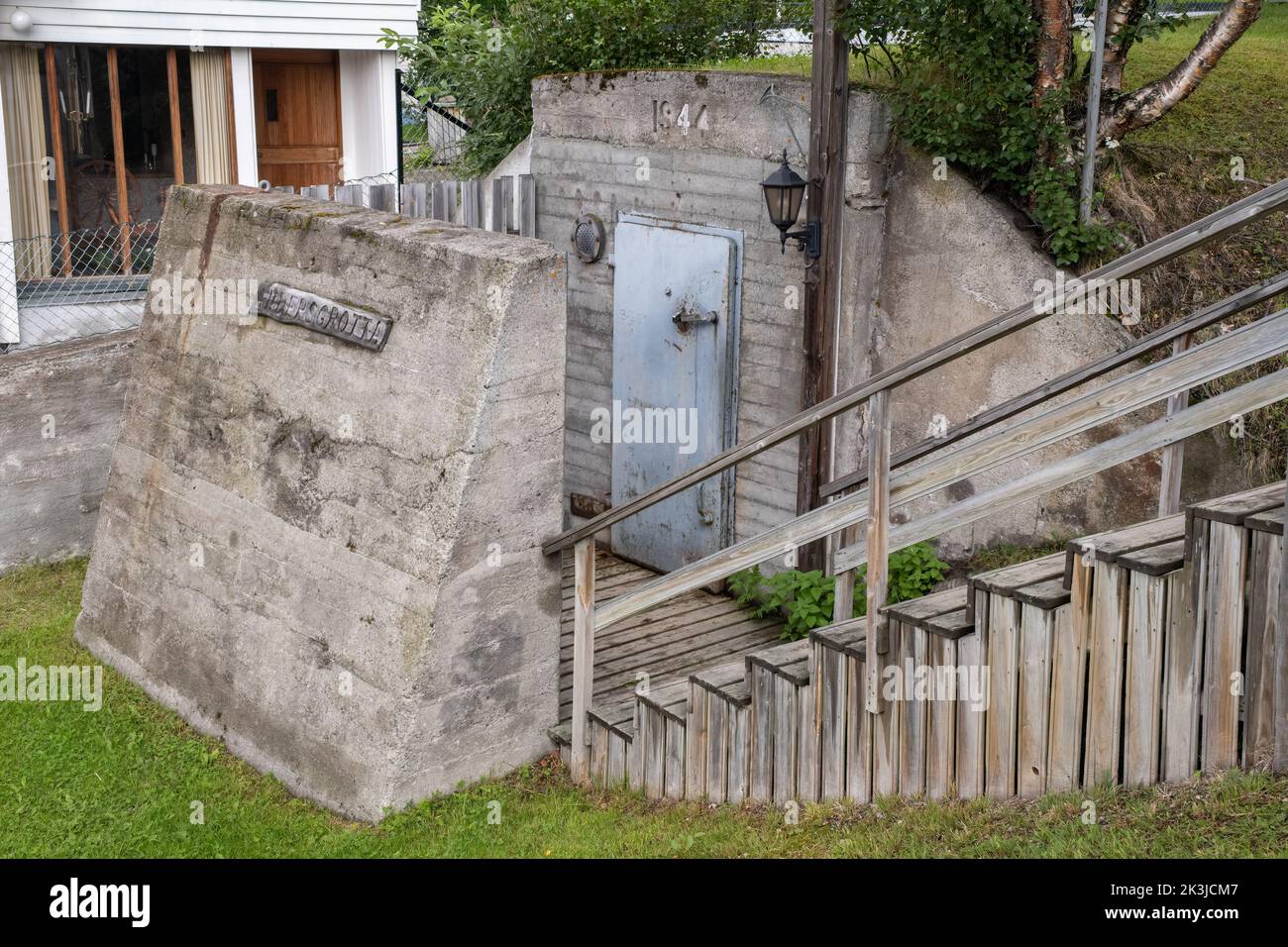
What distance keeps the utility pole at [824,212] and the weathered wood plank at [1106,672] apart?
316 cm

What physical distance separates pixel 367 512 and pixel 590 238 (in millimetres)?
3451

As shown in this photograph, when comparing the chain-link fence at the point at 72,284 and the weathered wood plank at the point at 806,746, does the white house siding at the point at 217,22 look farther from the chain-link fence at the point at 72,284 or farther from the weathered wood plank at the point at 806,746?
the weathered wood plank at the point at 806,746

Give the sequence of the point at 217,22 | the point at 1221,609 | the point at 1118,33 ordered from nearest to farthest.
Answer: the point at 1221,609 < the point at 1118,33 < the point at 217,22

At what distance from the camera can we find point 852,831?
501 cm

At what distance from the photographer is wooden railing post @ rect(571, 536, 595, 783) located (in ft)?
20.6

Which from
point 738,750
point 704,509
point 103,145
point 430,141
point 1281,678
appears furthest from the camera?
point 430,141

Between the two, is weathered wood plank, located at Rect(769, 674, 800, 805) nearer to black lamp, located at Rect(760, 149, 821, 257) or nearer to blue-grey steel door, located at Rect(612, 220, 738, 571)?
black lamp, located at Rect(760, 149, 821, 257)

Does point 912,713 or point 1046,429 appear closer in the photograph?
point 1046,429

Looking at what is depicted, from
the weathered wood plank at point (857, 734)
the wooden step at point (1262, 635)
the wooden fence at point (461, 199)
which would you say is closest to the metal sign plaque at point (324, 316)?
the wooden fence at point (461, 199)

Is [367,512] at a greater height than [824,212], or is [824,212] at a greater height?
[824,212]

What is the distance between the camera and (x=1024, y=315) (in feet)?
14.0

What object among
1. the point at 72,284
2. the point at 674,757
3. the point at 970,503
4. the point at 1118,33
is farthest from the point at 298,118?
the point at 970,503

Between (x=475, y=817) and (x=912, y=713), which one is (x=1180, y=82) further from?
(x=475, y=817)

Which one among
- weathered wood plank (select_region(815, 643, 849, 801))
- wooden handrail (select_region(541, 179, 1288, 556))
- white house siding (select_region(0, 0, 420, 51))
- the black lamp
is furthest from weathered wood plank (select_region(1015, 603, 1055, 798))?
white house siding (select_region(0, 0, 420, 51))
